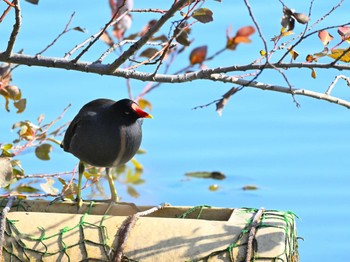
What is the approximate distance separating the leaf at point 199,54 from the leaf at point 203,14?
71 centimetres

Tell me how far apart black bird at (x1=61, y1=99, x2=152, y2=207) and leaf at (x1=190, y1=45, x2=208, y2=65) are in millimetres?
275

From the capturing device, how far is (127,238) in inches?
113

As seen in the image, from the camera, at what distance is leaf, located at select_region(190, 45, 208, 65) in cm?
360

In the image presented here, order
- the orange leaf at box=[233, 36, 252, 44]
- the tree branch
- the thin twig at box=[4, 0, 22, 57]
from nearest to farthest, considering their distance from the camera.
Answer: the thin twig at box=[4, 0, 22, 57]
the tree branch
the orange leaf at box=[233, 36, 252, 44]

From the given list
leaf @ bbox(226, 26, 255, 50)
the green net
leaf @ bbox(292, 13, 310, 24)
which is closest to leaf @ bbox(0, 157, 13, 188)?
the green net

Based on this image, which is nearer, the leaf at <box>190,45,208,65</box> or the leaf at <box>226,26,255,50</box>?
the leaf at <box>226,26,255,50</box>

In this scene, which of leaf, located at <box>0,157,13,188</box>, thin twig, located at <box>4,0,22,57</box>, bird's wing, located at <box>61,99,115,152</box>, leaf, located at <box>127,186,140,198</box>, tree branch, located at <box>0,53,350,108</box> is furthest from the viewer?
leaf, located at <box>127,186,140,198</box>

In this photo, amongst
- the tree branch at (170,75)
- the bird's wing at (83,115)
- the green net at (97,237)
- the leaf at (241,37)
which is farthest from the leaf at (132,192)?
the tree branch at (170,75)

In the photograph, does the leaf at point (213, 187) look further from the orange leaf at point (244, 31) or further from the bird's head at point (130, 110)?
the orange leaf at point (244, 31)

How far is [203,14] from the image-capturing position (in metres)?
2.88

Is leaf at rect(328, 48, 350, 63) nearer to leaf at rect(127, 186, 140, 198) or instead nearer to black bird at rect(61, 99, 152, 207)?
black bird at rect(61, 99, 152, 207)

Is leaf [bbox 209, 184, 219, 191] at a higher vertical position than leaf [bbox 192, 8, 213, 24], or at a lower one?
lower

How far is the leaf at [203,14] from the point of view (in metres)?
2.88

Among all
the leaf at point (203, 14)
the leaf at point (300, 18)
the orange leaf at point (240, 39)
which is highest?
the orange leaf at point (240, 39)
